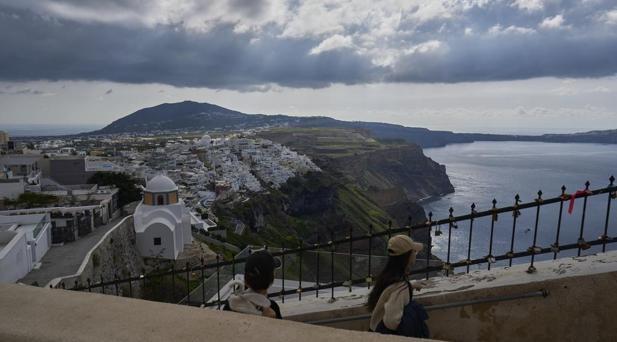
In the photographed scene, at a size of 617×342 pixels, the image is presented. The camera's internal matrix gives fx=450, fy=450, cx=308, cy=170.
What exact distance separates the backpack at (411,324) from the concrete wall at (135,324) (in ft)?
3.73

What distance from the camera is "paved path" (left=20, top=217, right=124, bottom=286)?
46.4 feet

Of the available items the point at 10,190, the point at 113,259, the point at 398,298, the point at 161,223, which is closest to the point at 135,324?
the point at 398,298

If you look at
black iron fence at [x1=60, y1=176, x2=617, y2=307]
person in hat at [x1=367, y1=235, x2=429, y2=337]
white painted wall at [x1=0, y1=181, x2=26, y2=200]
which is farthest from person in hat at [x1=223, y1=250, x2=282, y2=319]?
white painted wall at [x1=0, y1=181, x2=26, y2=200]

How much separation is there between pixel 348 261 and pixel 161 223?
14.7m

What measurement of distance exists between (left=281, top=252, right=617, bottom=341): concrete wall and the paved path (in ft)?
43.5

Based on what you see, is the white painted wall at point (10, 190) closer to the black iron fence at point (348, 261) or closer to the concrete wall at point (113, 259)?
the concrete wall at point (113, 259)

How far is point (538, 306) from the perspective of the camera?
3506 millimetres

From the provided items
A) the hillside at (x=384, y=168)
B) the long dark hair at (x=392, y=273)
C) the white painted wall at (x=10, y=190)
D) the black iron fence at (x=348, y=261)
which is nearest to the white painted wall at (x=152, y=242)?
the black iron fence at (x=348, y=261)

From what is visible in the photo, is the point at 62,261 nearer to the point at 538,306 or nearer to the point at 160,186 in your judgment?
the point at 160,186

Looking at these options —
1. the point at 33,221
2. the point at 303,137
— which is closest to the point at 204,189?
the point at 33,221

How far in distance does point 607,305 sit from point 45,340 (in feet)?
12.2

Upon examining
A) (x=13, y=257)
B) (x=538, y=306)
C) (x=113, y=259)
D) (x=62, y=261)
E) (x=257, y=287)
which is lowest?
(x=113, y=259)

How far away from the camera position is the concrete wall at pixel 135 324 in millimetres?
1863

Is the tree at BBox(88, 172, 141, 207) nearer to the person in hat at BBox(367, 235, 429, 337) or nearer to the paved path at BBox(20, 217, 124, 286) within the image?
the paved path at BBox(20, 217, 124, 286)
